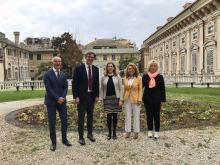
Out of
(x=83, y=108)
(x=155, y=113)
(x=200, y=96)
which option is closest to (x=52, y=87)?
(x=83, y=108)

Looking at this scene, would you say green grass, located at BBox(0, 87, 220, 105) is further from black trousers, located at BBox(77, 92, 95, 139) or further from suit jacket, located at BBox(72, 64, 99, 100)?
suit jacket, located at BBox(72, 64, 99, 100)

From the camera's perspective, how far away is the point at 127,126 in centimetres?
902

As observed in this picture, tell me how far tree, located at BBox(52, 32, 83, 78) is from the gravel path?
56.5 m

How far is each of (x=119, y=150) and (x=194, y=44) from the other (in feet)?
109

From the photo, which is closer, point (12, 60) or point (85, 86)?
point (85, 86)

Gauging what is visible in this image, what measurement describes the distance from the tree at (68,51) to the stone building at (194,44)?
59.0ft

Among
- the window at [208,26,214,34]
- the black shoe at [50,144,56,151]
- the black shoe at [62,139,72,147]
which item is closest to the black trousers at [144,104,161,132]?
the black shoe at [62,139,72,147]

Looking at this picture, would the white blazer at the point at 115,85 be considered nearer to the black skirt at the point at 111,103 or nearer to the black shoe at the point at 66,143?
the black skirt at the point at 111,103

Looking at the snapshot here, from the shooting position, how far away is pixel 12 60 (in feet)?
205

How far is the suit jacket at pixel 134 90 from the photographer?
8.90 metres

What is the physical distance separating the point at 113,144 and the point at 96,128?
1.97 meters

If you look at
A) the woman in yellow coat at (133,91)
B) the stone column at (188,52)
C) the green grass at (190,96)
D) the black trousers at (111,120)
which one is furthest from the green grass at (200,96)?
the stone column at (188,52)

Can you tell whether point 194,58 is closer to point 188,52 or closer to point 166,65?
point 188,52

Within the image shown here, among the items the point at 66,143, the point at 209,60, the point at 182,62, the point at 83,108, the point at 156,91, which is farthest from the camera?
the point at 182,62
